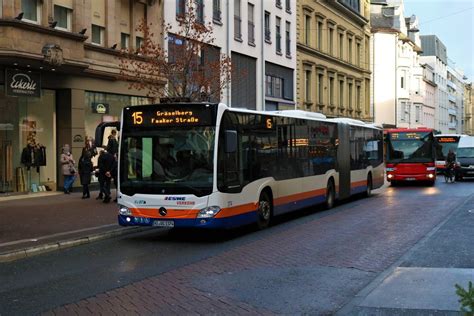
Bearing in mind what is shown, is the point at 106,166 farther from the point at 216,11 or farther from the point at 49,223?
the point at 216,11

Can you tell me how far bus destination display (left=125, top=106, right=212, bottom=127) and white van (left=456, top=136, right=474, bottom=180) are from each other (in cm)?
2571

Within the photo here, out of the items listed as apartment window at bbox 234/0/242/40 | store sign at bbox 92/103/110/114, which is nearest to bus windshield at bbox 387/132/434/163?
apartment window at bbox 234/0/242/40

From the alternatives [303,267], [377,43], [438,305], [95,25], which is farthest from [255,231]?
[377,43]

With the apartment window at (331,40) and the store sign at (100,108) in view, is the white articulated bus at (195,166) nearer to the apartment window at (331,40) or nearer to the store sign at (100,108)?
the store sign at (100,108)

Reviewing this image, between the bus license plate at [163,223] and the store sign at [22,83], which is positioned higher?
the store sign at [22,83]

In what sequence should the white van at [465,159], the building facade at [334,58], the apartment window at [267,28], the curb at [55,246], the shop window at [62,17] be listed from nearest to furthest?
the curb at [55,246] → the shop window at [62,17] → the white van at [465,159] → the apartment window at [267,28] → the building facade at [334,58]

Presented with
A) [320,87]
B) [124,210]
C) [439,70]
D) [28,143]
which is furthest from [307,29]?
[439,70]

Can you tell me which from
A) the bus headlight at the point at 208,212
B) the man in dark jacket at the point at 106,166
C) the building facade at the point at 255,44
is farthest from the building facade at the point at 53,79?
the bus headlight at the point at 208,212

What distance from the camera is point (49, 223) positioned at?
13.1 meters

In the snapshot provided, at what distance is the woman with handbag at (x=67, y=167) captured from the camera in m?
19.4

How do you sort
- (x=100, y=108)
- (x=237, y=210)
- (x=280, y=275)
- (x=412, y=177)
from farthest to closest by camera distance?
(x=412, y=177), (x=100, y=108), (x=237, y=210), (x=280, y=275)

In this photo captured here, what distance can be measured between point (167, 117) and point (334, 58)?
3844 cm

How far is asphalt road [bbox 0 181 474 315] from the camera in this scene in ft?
21.8

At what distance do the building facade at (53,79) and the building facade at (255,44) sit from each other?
4.18 m
